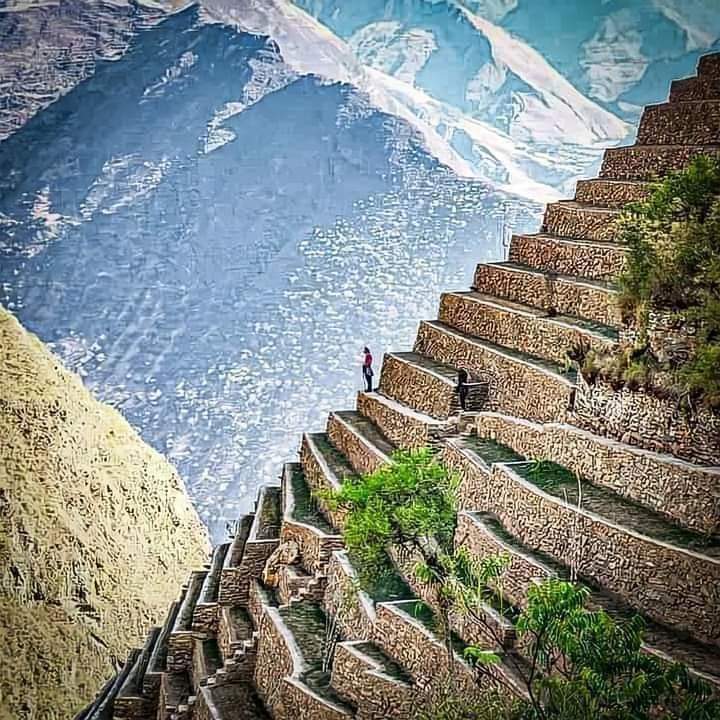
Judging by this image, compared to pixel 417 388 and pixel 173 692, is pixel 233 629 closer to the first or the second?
pixel 173 692

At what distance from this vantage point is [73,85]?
101ft

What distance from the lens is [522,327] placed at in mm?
12414

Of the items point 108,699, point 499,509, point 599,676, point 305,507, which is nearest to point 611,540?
point 499,509

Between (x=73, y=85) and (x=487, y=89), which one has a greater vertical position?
(x=487, y=89)

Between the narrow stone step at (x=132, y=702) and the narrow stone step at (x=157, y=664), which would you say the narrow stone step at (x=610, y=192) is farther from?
the narrow stone step at (x=132, y=702)

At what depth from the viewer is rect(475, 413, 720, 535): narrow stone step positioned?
27.0ft

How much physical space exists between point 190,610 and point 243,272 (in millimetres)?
15483

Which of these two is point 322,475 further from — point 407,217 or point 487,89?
point 487,89

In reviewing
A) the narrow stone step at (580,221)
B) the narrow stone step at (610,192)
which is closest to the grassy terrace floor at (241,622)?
the narrow stone step at (580,221)

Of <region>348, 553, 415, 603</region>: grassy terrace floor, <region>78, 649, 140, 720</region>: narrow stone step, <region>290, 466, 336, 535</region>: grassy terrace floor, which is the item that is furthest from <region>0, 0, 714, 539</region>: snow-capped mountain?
<region>348, 553, 415, 603</region>: grassy terrace floor

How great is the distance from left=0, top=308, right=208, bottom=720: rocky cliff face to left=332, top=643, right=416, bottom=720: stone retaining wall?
12770mm

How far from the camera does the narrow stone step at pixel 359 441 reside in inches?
512

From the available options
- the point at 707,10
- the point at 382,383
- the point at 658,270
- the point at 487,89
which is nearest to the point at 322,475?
the point at 382,383

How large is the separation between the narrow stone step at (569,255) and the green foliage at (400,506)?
3.56m
